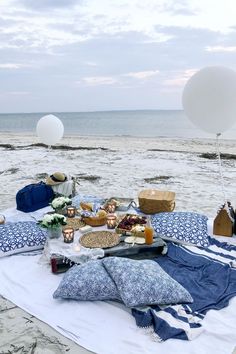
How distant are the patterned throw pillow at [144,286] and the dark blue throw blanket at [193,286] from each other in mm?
83

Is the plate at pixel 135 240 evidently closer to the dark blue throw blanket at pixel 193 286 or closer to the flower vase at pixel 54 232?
the dark blue throw blanket at pixel 193 286

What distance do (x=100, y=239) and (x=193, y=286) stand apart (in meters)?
1.41

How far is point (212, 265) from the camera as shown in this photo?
14.3 ft

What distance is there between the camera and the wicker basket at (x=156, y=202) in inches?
231

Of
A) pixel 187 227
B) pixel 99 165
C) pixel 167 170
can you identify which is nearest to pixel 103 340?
pixel 187 227

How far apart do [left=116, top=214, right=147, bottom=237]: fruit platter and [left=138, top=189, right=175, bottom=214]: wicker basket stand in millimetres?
713

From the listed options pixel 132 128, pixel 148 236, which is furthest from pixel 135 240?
pixel 132 128

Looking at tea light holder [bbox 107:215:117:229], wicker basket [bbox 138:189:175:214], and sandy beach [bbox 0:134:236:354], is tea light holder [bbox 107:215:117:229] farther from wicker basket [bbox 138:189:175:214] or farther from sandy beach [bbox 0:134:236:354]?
sandy beach [bbox 0:134:236:354]

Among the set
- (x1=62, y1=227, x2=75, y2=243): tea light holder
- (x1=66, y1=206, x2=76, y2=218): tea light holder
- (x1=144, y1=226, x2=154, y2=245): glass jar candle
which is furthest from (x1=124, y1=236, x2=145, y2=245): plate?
(x1=66, y1=206, x2=76, y2=218): tea light holder

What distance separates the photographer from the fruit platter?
4.71m

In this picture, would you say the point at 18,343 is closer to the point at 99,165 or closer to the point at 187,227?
the point at 187,227

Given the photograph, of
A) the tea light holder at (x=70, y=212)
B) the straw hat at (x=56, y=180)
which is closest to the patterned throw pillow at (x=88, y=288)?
the tea light holder at (x=70, y=212)

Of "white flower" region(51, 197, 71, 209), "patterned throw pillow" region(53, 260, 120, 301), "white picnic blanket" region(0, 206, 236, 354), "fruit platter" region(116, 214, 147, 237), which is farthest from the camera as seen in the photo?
"white flower" region(51, 197, 71, 209)

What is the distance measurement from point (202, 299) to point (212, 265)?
796mm
